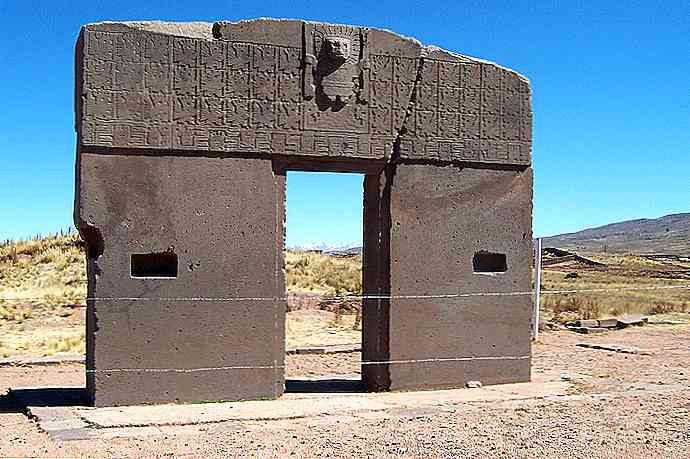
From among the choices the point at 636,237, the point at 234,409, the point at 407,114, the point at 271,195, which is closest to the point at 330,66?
the point at 407,114

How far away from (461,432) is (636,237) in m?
122

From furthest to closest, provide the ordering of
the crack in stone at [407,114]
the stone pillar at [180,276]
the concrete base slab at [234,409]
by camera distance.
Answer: the crack in stone at [407,114] → the stone pillar at [180,276] → the concrete base slab at [234,409]

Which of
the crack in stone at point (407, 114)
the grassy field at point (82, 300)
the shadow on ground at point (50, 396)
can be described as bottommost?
the shadow on ground at point (50, 396)

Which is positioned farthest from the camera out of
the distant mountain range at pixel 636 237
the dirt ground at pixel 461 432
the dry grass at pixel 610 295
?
the distant mountain range at pixel 636 237

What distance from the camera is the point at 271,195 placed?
7980 millimetres

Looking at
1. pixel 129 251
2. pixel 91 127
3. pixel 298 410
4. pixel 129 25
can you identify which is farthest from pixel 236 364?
pixel 129 25

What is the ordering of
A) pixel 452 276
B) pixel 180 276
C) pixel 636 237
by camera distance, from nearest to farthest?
pixel 180 276
pixel 452 276
pixel 636 237

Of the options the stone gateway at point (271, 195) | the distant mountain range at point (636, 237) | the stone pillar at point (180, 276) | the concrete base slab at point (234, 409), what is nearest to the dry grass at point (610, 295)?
the stone gateway at point (271, 195)

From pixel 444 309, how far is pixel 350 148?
5.87ft

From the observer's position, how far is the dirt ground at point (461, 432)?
5.93 m

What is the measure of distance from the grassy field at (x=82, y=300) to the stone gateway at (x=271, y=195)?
3138 mm

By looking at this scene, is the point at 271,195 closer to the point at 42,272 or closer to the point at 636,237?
the point at 42,272

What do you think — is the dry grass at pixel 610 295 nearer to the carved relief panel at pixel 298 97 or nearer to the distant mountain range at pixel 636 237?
the carved relief panel at pixel 298 97

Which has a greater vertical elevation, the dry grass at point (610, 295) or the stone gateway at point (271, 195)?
the stone gateway at point (271, 195)
